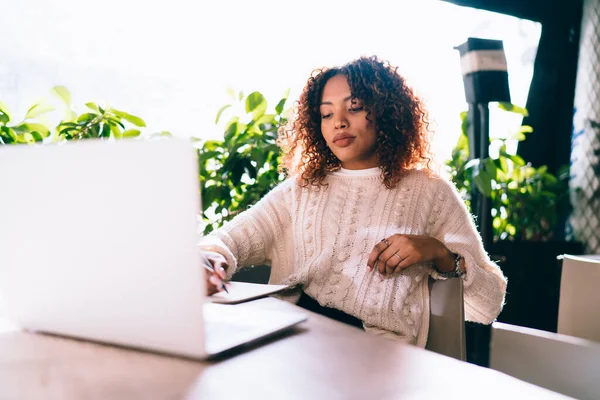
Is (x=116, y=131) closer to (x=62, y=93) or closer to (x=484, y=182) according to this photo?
(x=62, y=93)

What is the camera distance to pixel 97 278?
20.3 inches

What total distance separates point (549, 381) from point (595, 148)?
2562 millimetres

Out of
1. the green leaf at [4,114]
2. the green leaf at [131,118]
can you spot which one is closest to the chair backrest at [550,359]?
the green leaf at [131,118]

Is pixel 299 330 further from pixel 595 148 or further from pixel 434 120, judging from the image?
pixel 595 148

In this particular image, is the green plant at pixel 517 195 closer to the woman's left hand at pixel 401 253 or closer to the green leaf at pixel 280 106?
the green leaf at pixel 280 106

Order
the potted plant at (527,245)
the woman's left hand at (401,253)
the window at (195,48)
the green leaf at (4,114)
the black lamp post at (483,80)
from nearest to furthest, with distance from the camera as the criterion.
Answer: the woman's left hand at (401,253), the green leaf at (4,114), the window at (195,48), the black lamp post at (483,80), the potted plant at (527,245)

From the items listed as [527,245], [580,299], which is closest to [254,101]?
[580,299]

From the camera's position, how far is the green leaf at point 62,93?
1.45 metres

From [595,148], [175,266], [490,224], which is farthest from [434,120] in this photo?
[595,148]

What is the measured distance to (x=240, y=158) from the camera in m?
1.68

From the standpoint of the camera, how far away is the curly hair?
1.29m

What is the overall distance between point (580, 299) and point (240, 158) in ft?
3.57

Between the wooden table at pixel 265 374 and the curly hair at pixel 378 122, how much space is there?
795mm

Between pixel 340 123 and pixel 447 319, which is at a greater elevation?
pixel 340 123
